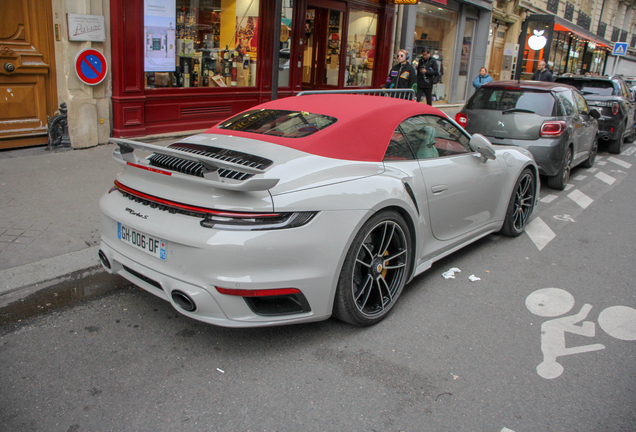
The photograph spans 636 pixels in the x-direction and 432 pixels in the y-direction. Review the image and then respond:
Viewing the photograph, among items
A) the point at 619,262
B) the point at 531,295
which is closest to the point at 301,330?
the point at 531,295

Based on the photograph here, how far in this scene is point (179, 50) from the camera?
30.1 ft

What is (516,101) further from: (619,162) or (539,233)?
(619,162)

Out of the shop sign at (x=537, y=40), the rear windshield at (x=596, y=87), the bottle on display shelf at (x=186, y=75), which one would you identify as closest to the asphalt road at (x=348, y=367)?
the bottle on display shelf at (x=186, y=75)

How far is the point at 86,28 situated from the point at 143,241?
5802 millimetres

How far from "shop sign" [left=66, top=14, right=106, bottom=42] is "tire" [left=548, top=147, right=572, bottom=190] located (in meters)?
7.19

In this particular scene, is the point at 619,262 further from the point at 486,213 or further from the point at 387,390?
the point at 387,390

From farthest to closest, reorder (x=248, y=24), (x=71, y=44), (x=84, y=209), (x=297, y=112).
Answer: (x=248, y=24)
(x=71, y=44)
(x=84, y=209)
(x=297, y=112)

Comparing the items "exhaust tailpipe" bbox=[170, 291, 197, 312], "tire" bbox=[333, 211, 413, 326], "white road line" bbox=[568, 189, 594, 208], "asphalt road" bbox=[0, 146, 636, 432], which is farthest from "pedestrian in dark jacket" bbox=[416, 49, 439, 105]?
"exhaust tailpipe" bbox=[170, 291, 197, 312]

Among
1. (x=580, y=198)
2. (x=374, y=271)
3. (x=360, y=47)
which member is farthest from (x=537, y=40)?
(x=374, y=271)

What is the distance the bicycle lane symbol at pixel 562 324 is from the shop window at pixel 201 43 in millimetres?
7206

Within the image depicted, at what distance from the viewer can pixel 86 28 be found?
7426 millimetres

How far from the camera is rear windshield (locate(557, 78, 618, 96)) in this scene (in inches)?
489

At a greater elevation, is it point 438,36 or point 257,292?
point 438,36

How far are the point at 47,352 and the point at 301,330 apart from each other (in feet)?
4.97
